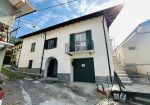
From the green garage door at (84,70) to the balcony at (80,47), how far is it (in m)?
1.21

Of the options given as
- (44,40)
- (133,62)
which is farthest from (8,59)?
(133,62)

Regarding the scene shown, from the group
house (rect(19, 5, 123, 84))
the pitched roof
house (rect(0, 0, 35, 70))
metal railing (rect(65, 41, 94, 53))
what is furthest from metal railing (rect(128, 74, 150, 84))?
house (rect(0, 0, 35, 70))

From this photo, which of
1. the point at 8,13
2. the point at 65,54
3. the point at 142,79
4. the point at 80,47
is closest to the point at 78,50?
the point at 80,47

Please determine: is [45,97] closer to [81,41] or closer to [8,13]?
[8,13]

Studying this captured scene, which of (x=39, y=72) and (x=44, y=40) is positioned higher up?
(x=44, y=40)

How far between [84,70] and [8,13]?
26.2 feet

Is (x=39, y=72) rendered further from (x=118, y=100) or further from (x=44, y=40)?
(x=118, y=100)

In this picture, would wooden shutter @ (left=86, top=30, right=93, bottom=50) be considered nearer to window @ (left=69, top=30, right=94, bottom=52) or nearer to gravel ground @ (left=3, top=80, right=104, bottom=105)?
window @ (left=69, top=30, right=94, bottom=52)

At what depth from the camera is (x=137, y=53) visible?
12.0 meters

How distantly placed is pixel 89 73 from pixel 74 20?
5982 millimetres

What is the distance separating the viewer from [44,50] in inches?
525

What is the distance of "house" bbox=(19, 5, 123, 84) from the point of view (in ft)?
31.5

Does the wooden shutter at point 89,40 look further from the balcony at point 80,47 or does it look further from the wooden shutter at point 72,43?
the wooden shutter at point 72,43

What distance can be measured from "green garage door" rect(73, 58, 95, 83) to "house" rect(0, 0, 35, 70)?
22.1 feet
